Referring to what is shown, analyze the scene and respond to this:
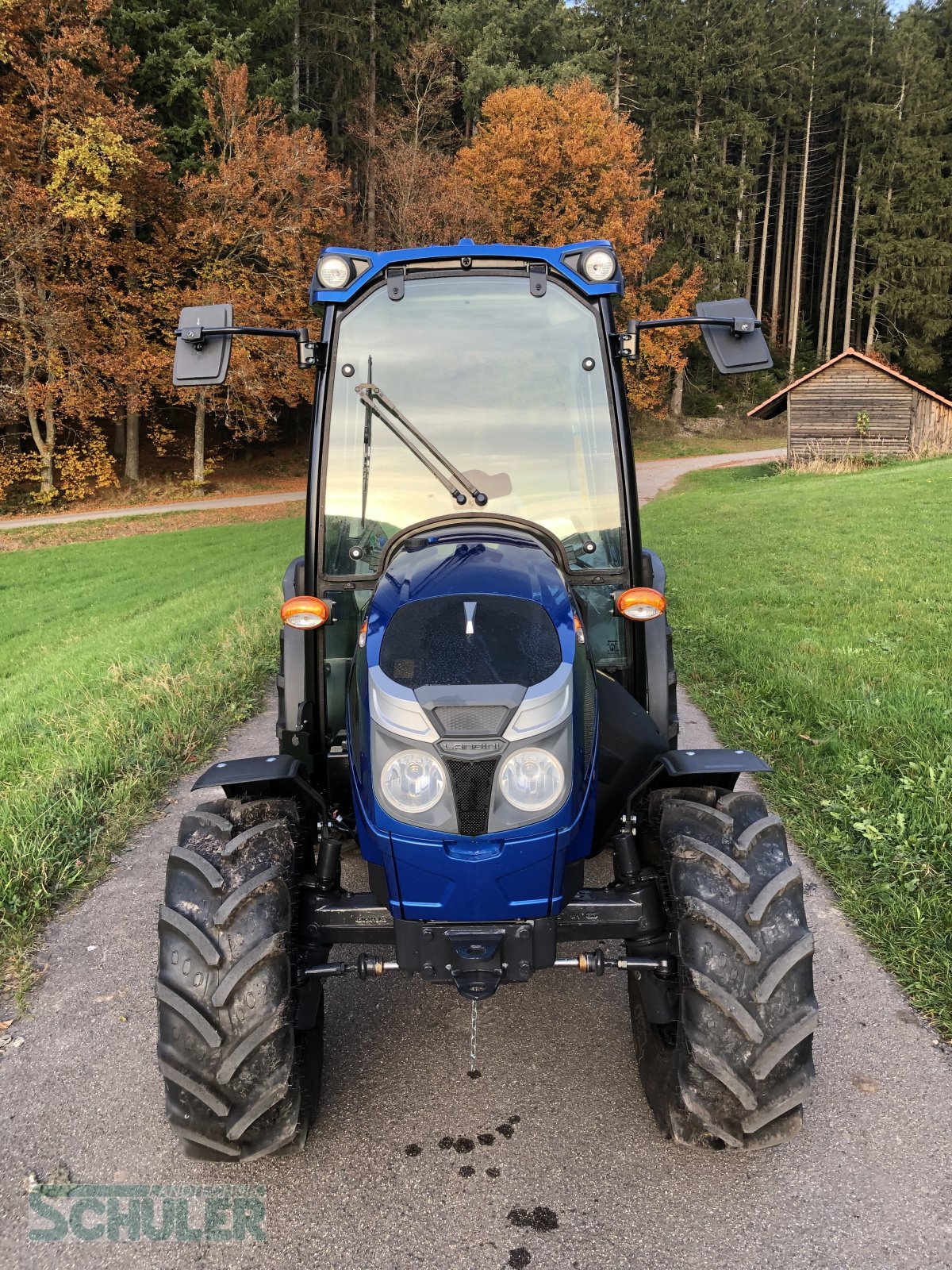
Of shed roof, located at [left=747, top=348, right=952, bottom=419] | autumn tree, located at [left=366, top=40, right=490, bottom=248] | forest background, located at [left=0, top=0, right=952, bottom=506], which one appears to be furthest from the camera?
shed roof, located at [left=747, top=348, right=952, bottom=419]

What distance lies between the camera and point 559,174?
33.8m

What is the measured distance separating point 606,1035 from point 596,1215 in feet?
2.36

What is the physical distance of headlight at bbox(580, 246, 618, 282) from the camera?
124 inches

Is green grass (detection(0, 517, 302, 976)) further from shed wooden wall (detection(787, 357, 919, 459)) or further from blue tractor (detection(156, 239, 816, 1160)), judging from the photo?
shed wooden wall (detection(787, 357, 919, 459))

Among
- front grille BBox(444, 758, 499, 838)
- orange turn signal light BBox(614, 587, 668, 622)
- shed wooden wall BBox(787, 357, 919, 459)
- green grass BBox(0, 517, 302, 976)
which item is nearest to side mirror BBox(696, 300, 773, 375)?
orange turn signal light BBox(614, 587, 668, 622)

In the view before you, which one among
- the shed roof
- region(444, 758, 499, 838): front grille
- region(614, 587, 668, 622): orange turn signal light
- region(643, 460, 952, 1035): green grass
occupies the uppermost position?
the shed roof

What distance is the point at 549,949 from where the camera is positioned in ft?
7.28

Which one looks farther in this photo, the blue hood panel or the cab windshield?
the cab windshield

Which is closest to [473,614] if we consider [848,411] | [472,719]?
[472,719]

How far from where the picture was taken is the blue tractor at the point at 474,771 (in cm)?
213

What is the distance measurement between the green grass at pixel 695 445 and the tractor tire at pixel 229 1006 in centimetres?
4079

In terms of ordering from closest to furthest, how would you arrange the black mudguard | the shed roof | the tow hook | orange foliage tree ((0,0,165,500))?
the tow hook → the black mudguard → orange foliage tree ((0,0,165,500)) → the shed roof

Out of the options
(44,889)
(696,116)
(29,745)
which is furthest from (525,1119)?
(696,116)

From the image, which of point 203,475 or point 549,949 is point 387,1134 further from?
point 203,475
